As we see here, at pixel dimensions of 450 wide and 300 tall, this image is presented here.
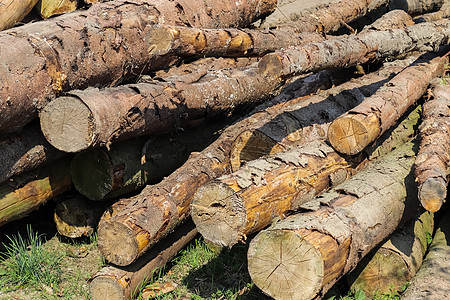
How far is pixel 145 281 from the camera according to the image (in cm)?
486

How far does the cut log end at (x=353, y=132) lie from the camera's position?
4.75 m

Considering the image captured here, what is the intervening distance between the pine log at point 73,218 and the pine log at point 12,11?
7.10 feet

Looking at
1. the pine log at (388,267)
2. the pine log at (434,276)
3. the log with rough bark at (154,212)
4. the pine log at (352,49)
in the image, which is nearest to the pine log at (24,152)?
the log with rough bark at (154,212)

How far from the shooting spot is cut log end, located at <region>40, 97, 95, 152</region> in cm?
446

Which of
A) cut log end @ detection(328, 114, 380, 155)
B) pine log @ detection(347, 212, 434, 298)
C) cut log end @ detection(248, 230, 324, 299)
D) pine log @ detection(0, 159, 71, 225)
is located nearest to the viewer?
cut log end @ detection(248, 230, 324, 299)

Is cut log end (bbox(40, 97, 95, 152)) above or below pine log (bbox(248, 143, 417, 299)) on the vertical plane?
above

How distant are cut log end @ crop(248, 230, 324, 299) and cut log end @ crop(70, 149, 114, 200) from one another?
1.92 meters

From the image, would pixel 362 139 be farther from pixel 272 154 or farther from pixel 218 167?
pixel 218 167

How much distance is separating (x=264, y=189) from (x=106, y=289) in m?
1.64

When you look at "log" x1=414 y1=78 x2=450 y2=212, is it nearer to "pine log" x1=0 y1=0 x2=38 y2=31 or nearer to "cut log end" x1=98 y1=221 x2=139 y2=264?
"cut log end" x1=98 y1=221 x2=139 y2=264

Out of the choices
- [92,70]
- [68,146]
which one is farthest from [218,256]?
[92,70]

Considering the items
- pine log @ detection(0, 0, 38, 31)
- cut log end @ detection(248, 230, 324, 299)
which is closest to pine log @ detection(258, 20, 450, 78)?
cut log end @ detection(248, 230, 324, 299)

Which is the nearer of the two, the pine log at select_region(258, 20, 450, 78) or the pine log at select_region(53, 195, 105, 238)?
the pine log at select_region(258, 20, 450, 78)

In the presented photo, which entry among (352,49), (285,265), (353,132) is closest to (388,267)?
(353,132)
